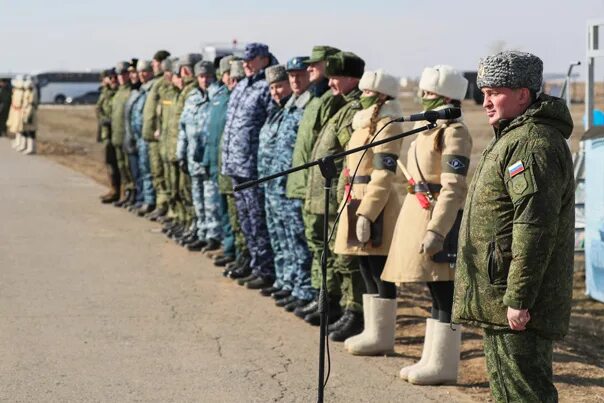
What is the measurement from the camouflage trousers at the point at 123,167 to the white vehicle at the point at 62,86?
75.7 meters

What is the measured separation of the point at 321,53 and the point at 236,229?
10.2 feet

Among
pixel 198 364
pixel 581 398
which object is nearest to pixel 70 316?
pixel 198 364

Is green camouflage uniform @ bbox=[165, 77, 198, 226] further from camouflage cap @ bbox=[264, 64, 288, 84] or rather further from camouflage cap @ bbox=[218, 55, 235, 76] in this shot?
camouflage cap @ bbox=[264, 64, 288, 84]

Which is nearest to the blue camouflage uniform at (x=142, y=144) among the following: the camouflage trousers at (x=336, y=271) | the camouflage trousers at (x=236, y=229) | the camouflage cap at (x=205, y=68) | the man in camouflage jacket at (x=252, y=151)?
the camouflage cap at (x=205, y=68)

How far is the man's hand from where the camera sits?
5113 mm

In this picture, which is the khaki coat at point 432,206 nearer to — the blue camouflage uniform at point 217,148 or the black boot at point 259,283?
the black boot at point 259,283

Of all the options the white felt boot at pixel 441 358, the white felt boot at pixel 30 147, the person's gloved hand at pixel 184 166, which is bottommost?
the white felt boot at pixel 30 147

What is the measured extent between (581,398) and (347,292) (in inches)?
86.9

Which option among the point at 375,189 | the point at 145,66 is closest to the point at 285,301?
the point at 375,189

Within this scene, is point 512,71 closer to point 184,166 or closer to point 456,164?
point 456,164

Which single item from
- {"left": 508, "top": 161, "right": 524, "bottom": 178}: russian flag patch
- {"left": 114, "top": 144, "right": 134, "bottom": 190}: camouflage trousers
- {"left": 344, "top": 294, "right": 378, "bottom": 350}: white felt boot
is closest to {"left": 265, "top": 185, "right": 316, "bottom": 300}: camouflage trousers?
{"left": 344, "top": 294, "right": 378, "bottom": 350}: white felt boot

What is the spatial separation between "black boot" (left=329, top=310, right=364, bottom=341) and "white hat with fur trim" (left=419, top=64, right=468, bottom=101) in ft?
6.42

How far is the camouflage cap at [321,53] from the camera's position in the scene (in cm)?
954

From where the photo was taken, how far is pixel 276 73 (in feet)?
35.1
